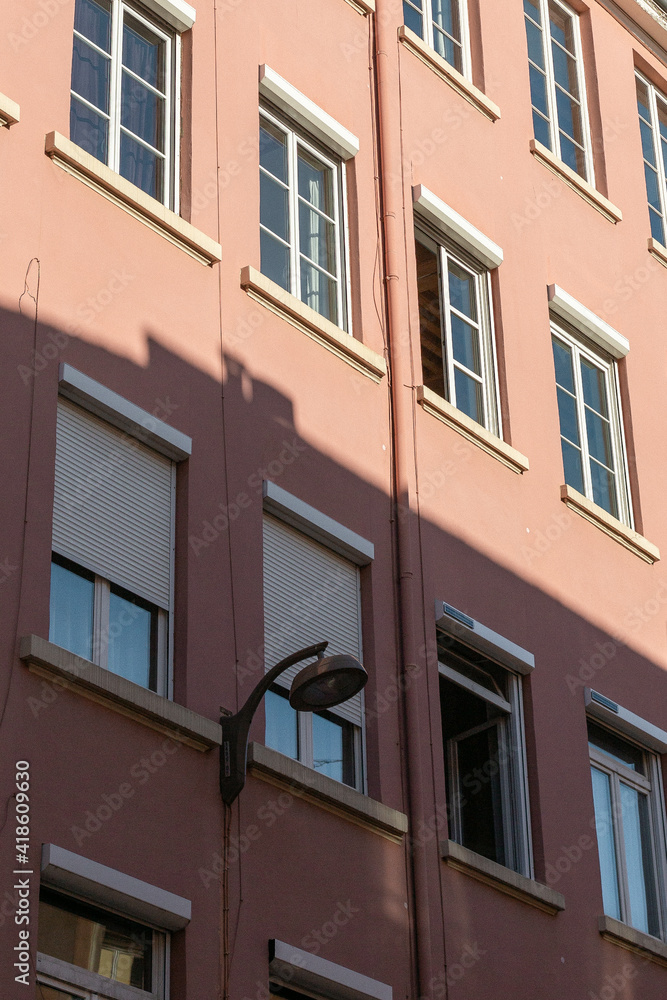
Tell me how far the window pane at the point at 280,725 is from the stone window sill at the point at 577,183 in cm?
848

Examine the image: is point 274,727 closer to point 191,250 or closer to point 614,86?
point 191,250

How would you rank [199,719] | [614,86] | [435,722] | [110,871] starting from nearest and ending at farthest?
[110,871] → [199,719] → [435,722] → [614,86]

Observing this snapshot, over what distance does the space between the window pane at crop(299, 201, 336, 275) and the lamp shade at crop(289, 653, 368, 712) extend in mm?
5520

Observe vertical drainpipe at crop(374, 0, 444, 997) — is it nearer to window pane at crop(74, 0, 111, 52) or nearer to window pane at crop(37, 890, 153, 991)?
window pane at crop(37, 890, 153, 991)

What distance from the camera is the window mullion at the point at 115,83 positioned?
14.5 meters

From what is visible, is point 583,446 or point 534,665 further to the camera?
point 583,446

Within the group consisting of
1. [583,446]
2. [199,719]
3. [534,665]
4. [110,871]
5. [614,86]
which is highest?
[614,86]

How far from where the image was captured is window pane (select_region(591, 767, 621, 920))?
1655 cm

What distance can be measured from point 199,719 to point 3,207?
158 inches

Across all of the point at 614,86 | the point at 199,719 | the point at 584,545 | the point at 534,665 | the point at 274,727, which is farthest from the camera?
the point at 614,86

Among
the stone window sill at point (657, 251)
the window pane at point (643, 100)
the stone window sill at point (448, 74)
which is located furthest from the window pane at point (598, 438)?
the window pane at point (643, 100)

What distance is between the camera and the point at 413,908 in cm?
1372

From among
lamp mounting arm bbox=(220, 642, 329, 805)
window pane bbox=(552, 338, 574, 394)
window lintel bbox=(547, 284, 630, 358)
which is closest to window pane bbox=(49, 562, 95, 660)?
lamp mounting arm bbox=(220, 642, 329, 805)

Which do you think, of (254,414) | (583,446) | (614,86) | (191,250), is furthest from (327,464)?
(614,86)
